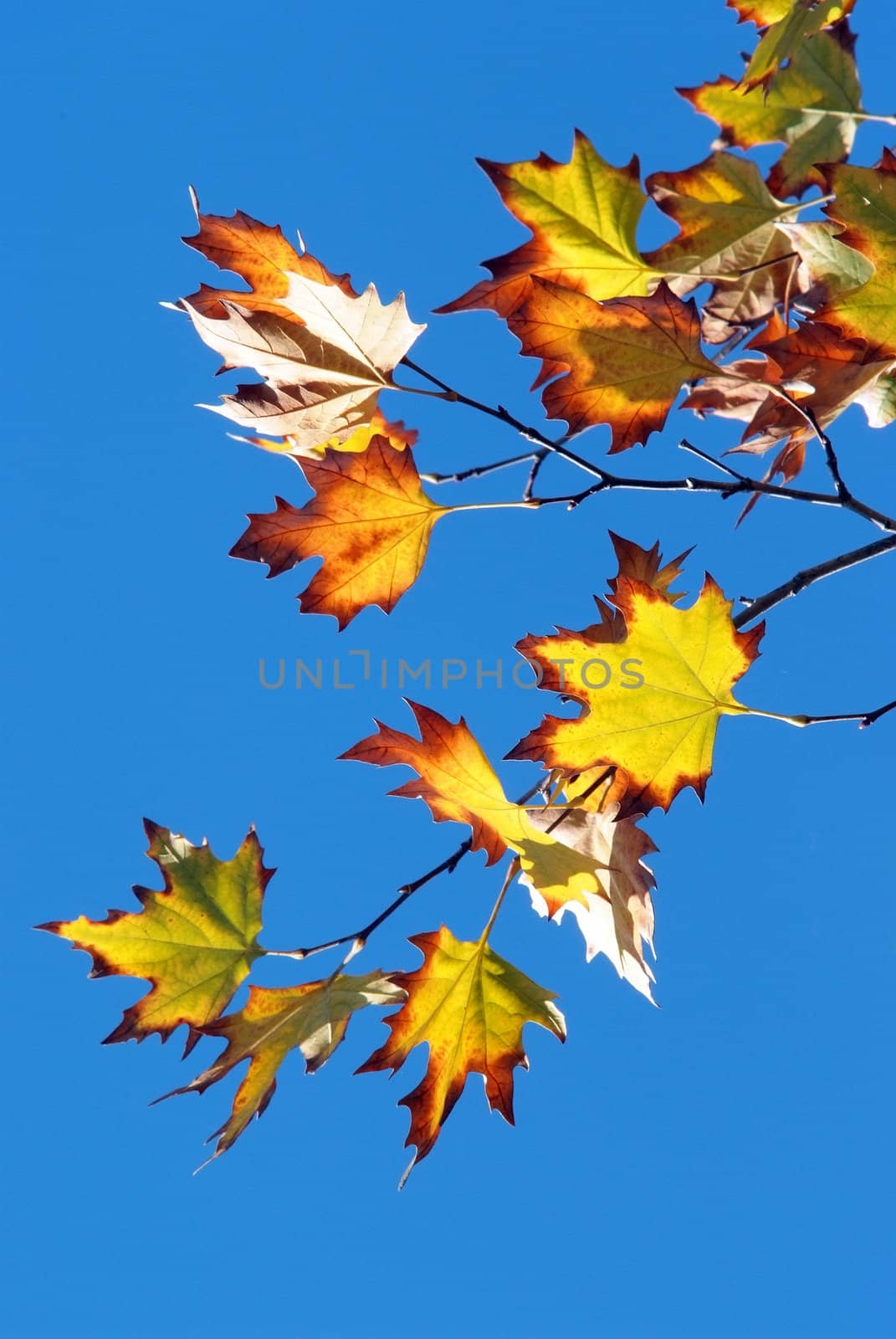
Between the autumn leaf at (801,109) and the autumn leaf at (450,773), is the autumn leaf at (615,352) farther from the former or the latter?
the autumn leaf at (801,109)

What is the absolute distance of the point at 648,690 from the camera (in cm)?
125

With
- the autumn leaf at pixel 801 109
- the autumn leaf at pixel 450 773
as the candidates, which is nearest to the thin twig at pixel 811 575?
the autumn leaf at pixel 450 773

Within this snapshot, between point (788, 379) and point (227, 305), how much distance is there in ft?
2.07

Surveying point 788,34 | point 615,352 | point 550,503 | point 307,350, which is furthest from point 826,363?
point 307,350

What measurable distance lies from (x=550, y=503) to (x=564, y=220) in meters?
0.35

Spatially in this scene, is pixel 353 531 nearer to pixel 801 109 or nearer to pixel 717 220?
pixel 717 220

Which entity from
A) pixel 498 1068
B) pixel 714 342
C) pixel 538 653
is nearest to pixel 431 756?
pixel 538 653

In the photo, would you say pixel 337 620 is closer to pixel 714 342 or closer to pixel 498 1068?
pixel 498 1068

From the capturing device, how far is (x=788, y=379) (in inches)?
47.3

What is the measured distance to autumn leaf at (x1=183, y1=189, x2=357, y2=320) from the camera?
4.35 feet

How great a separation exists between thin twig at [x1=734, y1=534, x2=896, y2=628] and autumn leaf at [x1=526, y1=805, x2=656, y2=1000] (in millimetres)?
285

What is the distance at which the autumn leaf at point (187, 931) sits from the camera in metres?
1.50

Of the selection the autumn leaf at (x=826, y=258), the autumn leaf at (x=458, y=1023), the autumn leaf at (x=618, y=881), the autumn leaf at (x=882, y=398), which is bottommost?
the autumn leaf at (x=458, y=1023)

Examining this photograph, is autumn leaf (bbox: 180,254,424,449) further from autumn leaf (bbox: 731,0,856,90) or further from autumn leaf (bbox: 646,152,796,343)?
autumn leaf (bbox: 731,0,856,90)
